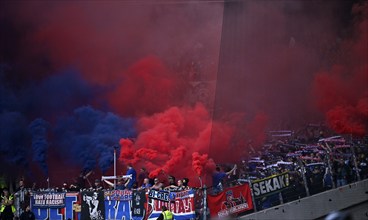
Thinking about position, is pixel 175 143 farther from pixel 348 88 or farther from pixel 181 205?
pixel 348 88

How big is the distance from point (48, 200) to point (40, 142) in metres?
4.72

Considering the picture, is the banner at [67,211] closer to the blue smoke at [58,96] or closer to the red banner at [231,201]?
Result: the red banner at [231,201]

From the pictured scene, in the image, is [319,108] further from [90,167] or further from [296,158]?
[90,167]

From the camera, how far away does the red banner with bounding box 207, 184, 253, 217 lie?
12031 millimetres

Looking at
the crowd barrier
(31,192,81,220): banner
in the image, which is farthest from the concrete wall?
(31,192,81,220): banner

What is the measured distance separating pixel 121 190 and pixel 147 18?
9678mm

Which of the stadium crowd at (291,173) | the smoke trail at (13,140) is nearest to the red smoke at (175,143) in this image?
the stadium crowd at (291,173)

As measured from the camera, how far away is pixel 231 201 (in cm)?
1217

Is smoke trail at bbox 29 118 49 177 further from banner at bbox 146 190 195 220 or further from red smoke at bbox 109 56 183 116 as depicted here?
banner at bbox 146 190 195 220

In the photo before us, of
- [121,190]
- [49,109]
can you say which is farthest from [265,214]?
[49,109]

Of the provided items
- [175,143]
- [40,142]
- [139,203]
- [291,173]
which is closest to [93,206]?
[139,203]

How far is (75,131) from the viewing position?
62.5 feet

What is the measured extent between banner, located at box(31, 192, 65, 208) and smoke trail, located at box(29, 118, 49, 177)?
13.9 ft

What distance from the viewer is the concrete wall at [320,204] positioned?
40.9 ft
